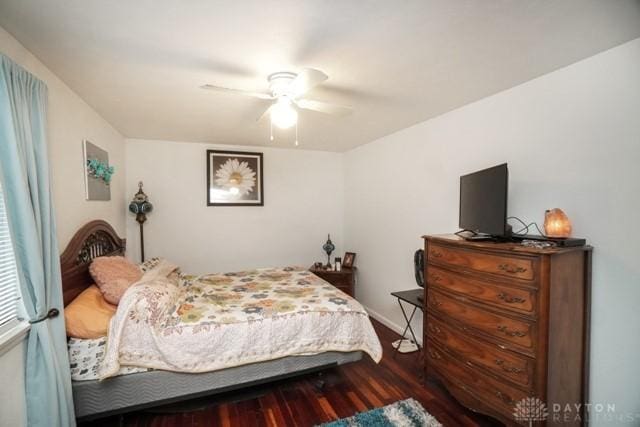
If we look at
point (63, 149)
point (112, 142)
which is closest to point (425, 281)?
point (63, 149)

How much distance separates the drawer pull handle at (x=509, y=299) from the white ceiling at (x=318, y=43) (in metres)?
1.42

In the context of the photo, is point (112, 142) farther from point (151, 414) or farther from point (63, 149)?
point (151, 414)

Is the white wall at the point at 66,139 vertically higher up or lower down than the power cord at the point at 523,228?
higher up

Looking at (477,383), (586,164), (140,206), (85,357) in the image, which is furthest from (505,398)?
(140,206)

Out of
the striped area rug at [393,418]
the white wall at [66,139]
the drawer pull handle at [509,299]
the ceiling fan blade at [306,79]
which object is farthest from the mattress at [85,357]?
the drawer pull handle at [509,299]

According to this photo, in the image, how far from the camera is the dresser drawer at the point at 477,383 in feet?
5.34

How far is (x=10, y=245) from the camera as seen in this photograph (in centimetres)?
137

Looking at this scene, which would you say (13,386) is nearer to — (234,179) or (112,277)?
(112,277)

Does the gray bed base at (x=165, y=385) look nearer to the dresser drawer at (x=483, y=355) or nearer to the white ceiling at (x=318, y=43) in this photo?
the dresser drawer at (x=483, y=355)

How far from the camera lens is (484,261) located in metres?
1.77

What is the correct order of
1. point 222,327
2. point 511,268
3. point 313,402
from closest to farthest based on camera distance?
point 511,268 → point 222,327 → point 313,402

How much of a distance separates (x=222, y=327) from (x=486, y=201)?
2.05 m

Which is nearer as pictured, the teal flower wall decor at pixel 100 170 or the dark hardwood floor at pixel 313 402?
the dark hardwood floor at pixel 313 402

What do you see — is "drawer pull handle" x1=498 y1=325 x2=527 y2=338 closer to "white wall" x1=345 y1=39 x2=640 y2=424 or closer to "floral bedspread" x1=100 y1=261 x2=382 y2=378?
"white wall" x1=345 y1=39 x2=640 y2=424
